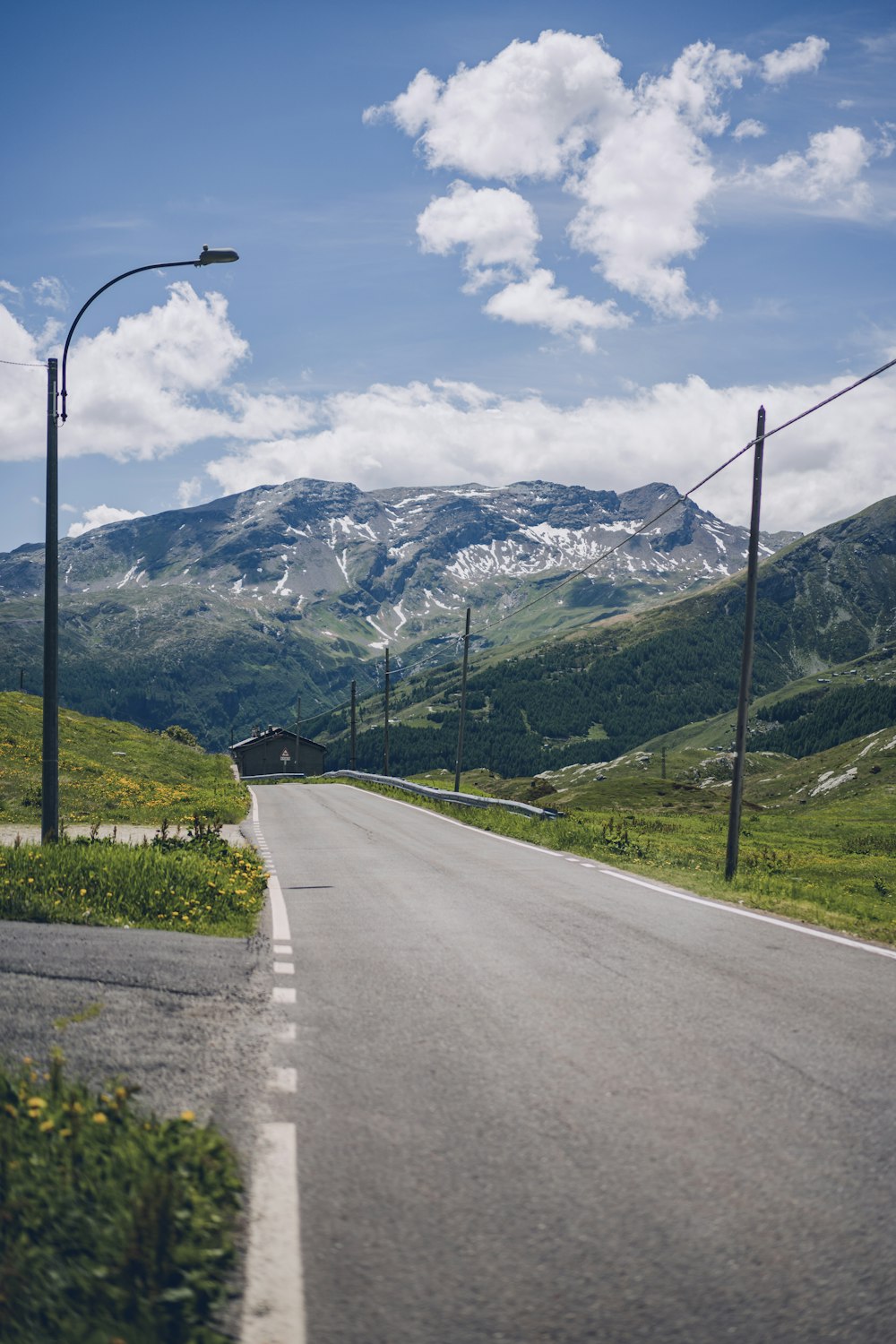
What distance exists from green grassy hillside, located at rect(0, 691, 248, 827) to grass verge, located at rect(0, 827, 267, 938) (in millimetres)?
14840

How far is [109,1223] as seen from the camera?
161 inches

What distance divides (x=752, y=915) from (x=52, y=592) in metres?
12.6

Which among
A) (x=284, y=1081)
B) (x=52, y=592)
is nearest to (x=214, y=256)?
(x=52, y=592)

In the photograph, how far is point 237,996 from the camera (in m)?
8.41

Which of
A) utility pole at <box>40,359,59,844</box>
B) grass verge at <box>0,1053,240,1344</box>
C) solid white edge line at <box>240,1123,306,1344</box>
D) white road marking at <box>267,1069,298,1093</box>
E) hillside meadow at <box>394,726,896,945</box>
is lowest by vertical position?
hillside meadow at <box>394,726,896,945</box>

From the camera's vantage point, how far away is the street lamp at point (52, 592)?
16625mm

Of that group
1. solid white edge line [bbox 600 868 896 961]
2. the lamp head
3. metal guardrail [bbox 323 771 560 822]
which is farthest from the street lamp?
metal guardrail [bbox 323 771 560 822]

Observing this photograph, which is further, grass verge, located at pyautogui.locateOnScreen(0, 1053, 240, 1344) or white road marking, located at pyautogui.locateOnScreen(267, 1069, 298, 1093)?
white road marking, located at pyautogui.locateOnScreen(267, 1069, 298, 1093)

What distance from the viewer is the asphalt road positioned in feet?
12.8

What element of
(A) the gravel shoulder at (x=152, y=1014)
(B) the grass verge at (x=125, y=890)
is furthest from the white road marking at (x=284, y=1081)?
(B) the grass verge at (x=125, y=890)

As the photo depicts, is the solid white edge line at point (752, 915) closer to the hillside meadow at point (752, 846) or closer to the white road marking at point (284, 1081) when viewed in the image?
the hillside meadow at point (752, 846)

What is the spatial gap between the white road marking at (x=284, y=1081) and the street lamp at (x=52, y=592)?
1115 centimetres

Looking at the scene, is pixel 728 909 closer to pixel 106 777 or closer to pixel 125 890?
pixel 125 890

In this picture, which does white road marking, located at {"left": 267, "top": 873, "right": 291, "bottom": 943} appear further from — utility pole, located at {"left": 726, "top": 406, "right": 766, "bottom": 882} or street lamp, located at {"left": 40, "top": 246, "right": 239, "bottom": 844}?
utility pole, located at {"left": 726, "top": 406, "right": 766, "bottom": 882}
